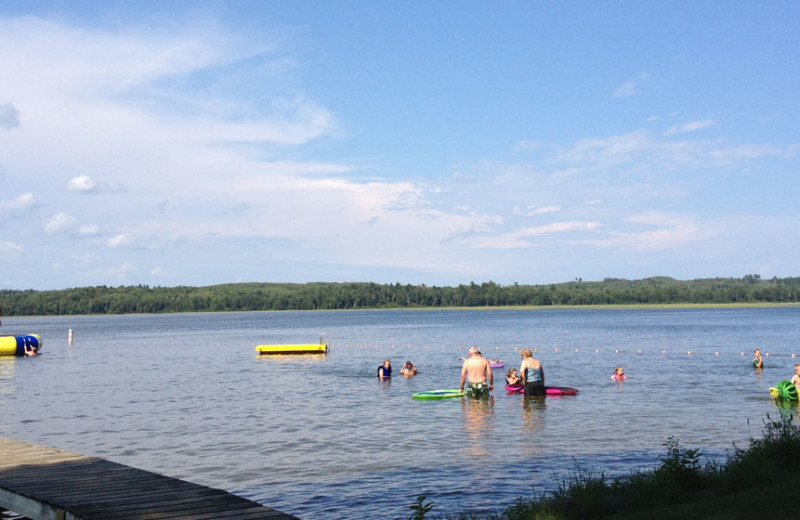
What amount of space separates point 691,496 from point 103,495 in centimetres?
782

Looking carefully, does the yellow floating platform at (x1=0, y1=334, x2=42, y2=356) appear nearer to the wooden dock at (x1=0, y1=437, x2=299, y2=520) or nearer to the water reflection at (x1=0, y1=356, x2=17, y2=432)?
the water reflection at (x1=0, y1=356, x2=17, y2=432)

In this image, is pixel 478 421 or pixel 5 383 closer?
pixel 478 421

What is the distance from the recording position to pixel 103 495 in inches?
398

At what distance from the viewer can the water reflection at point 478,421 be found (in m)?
18.3

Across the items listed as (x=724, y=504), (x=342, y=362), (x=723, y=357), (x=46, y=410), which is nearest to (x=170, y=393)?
(x=46, y=410)

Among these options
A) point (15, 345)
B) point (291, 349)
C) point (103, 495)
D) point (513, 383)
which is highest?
point (103, 495)

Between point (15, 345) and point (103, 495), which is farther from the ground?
point (103, 495)

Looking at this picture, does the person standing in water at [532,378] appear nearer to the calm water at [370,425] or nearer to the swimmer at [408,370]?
the calm water at [370,425]

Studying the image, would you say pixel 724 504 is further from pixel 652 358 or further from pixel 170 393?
pixel 652 358

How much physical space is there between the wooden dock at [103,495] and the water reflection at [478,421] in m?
8.46

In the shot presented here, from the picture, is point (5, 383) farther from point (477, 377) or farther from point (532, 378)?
point (532, 378)

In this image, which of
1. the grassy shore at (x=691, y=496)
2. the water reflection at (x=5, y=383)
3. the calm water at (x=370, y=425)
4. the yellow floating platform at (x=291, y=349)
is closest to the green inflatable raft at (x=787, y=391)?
the calm water at (x=370, y=425)

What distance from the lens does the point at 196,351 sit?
61.6 m

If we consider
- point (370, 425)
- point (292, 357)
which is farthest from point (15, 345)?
Result: point (370, 425)
